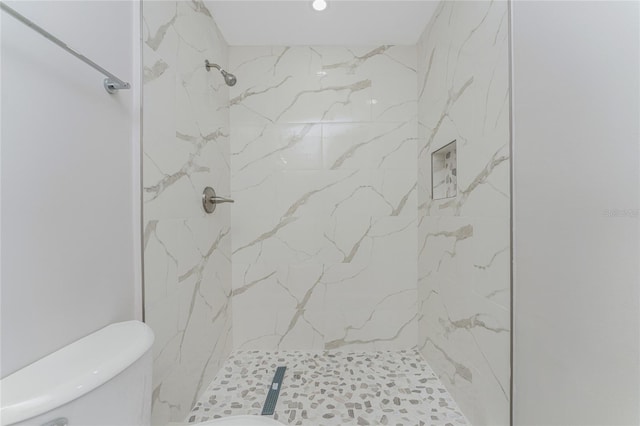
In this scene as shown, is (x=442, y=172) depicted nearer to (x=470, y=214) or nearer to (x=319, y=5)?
(x=470, y=214)

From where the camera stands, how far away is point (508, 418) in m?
0.93

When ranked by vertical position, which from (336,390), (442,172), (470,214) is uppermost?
(442,172)

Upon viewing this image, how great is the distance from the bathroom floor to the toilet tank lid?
2.57ft

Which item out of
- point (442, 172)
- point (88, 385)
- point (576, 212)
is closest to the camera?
point (88, 385)

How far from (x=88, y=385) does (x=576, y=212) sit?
1167mm

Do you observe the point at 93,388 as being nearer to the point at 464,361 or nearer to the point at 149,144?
the point at 149,144

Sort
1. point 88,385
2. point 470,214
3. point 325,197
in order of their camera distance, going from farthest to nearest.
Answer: point 325,197 → point 470,214 → point 88,385

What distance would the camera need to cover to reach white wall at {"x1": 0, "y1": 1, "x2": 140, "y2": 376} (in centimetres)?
57

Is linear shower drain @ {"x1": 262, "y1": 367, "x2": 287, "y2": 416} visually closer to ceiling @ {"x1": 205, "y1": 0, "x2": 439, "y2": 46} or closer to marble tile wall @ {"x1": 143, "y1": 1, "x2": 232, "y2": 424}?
marble tile wall @ {"x1": 143, "y1": 1, "x2": 232, "y2": 424}

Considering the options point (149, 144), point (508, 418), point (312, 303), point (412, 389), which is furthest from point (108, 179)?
point (412, 389)

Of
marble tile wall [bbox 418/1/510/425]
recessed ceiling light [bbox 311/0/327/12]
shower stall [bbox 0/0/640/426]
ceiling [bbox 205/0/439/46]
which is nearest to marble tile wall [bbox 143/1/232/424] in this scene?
shower stall [bbox 0/0/640/426]

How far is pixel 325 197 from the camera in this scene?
182 centimetres

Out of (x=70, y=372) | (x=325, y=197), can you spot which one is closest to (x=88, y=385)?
(x=70, y=372)

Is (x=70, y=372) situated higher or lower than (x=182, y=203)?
lower
